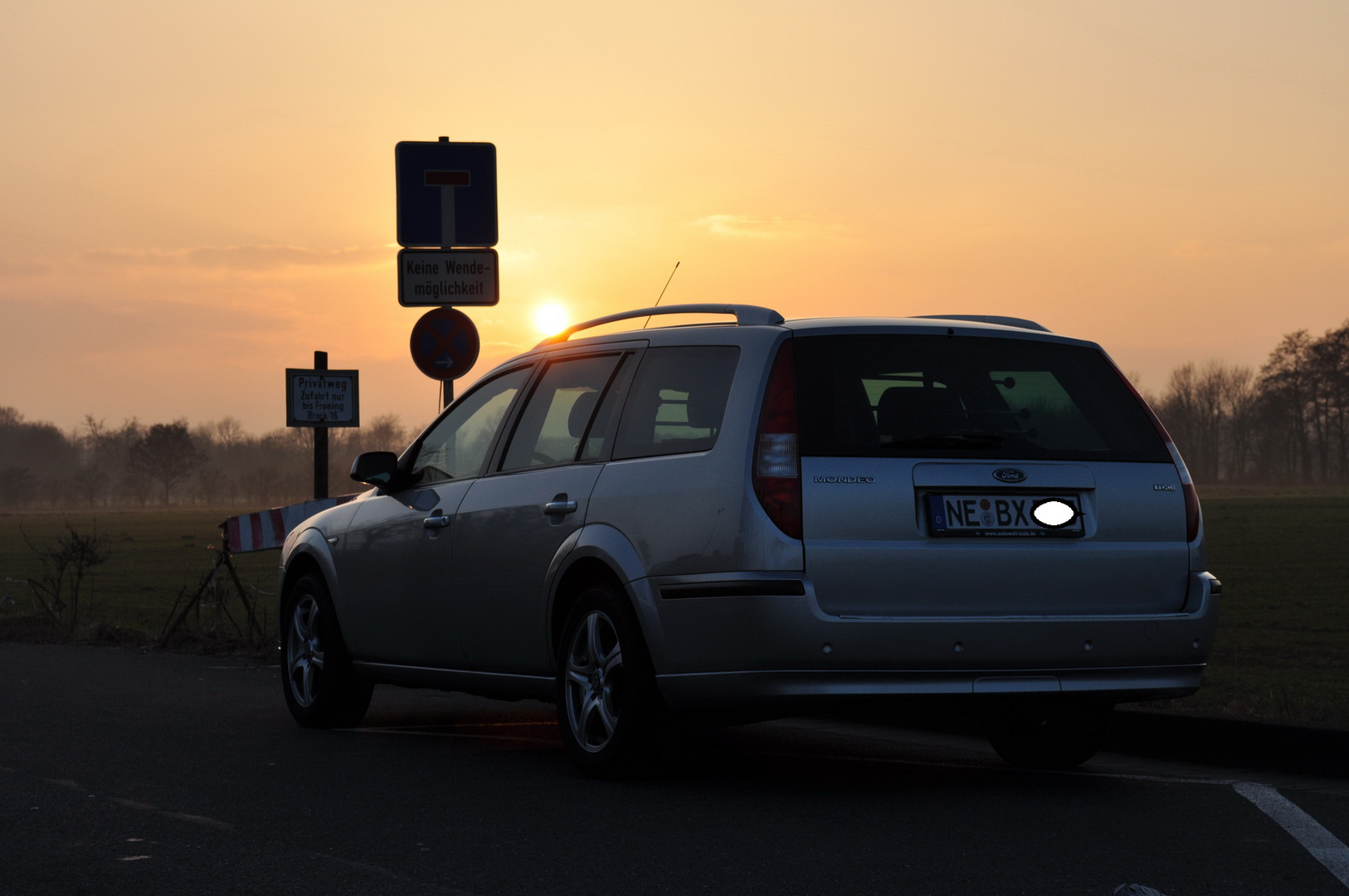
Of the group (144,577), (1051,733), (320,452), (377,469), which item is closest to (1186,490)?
(1051,733)

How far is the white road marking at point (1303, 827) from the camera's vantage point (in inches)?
200

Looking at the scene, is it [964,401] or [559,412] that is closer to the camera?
[964,401]

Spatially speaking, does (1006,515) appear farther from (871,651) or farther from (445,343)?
(445,343)

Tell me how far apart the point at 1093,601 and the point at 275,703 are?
5.37 metres

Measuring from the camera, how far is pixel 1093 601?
6.26m

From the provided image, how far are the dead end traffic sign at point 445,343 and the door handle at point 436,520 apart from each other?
4455mm

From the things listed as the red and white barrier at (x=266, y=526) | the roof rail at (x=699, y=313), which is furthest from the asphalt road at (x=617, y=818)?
the red and white barrier at (x=266, y=526)

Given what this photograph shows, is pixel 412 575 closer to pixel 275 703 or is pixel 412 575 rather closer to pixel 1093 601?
pixel 275 703

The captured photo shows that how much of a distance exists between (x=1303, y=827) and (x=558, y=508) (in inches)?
119

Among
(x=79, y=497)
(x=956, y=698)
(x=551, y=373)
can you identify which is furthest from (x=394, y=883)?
(x=79, y=497)

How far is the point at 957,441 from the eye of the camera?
6.27 m

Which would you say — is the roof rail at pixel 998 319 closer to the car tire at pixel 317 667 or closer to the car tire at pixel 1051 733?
the car tire at pixel 1051 733

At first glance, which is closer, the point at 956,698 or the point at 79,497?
the point at 956,698

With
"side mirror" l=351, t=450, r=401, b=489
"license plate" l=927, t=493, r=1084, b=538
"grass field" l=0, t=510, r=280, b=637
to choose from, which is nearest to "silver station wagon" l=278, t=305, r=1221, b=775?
"license plate" l=927, t=493, r=1084, b=538
